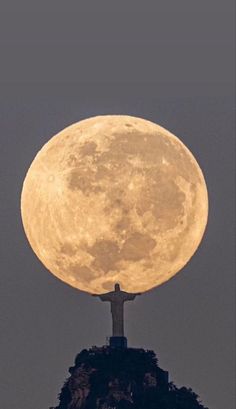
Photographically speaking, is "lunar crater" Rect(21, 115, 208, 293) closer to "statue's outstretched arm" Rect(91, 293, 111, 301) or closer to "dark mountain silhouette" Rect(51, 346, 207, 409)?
"statue's outstretched arm" Rect(91, 293, 111, 301)

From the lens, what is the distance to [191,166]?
87.1 meters

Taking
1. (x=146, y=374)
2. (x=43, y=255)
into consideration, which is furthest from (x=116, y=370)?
(x=43, y=255)

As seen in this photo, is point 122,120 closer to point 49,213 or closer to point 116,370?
point 49,213

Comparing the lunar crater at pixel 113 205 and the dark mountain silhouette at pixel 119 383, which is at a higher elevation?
the lunar crater at pixel 113 205

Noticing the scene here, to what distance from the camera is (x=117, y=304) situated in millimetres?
88625

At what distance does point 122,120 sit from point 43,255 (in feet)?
25.9

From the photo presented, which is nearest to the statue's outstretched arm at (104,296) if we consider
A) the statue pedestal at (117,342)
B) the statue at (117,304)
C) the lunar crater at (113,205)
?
the statue at (117,304)

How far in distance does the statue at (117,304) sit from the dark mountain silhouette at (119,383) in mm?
1057

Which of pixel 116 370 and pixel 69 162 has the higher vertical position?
pixel 69 162

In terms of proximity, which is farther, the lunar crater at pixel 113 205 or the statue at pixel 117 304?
the statue at pixel 117 304

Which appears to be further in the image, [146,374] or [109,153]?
[146,374]

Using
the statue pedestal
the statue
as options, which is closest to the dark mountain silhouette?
the statue pedestal

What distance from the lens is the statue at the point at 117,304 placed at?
87438 mm

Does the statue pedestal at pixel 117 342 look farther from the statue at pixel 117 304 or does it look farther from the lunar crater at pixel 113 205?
the lunar crater at pixel 113 205
